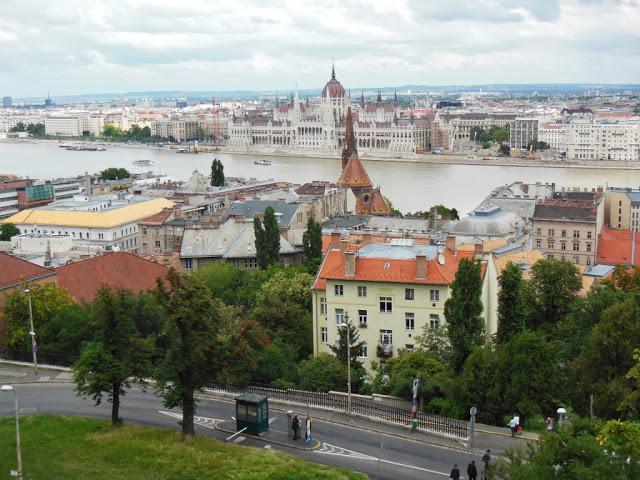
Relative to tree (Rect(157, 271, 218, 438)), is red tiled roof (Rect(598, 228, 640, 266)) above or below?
below

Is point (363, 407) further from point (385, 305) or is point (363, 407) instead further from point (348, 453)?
point (385, 305)

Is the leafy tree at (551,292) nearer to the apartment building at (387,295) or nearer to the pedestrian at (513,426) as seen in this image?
the apartment building at (387,295)

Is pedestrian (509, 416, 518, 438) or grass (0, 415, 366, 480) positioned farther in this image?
pedestrian (509, 416, 518, 438)

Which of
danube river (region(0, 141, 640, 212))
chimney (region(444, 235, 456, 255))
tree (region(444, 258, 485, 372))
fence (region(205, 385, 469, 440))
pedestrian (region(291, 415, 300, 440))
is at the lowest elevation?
danube river (region(0, 141, 640, 212))

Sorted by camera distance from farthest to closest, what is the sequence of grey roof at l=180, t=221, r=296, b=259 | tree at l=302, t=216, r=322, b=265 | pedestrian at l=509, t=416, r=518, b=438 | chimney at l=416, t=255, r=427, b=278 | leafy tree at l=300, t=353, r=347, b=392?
grey roof at l=180, t=221, r=296, b=259, tree at l=302, t=216, r=322, b=265, chimney at l=416, t=255, r=427, b=278, leafy tree at l=300, t=353, r=347, b=392, pedestrian at l=509, t=416, r=518, b=438

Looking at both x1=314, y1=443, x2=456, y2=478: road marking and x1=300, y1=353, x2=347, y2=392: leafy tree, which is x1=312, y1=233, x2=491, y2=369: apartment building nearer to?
x1=300, y1=353, x2=347, y2=392: leafy tree

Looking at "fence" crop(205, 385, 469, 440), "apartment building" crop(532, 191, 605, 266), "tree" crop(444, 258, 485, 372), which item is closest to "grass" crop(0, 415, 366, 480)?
"fence" crop(205, 385, 469, 440)

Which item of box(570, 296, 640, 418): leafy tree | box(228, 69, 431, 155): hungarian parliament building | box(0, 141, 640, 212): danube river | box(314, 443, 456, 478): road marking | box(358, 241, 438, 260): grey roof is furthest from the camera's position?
box(228, 69, 431, 155): hungarian parliament building

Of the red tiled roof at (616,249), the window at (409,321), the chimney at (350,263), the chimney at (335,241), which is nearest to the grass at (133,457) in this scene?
the chimney at (350,263)
